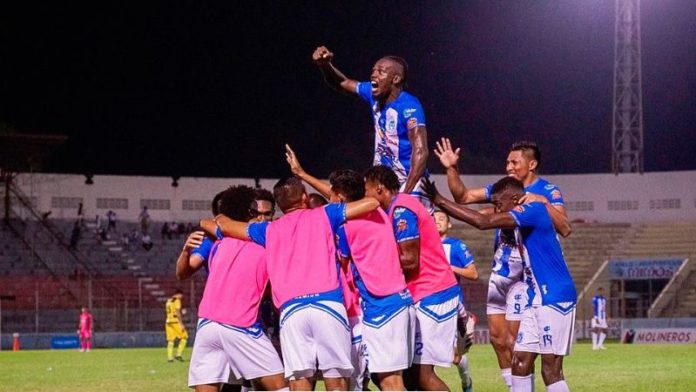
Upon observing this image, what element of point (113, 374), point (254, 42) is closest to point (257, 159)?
point (254, 42)

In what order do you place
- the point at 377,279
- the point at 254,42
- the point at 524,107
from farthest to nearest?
the point at 524,107, the point at 254,42, the point at 377,279

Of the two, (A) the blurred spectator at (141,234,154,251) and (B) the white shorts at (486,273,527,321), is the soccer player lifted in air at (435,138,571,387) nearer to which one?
(B) the white shorts at (486,273,527,321)

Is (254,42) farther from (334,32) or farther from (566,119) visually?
(566,119)

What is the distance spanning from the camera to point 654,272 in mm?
53875

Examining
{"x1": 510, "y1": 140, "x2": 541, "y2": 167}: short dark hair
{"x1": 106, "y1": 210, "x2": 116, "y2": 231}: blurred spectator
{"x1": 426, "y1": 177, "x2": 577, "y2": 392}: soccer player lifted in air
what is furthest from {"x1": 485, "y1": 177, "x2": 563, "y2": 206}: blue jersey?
{"x1": 106, "y1": 210, "x2": 116, "y2": 231}: blurred spectator

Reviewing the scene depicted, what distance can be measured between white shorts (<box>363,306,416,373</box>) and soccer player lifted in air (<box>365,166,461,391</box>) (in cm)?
52

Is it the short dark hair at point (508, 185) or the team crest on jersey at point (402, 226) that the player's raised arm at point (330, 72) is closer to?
the short dark hair at point (508, 185)

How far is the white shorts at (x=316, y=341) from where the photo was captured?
32.3 ft

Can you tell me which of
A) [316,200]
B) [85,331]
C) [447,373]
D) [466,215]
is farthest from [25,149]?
[466,215]

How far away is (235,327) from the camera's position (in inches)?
408

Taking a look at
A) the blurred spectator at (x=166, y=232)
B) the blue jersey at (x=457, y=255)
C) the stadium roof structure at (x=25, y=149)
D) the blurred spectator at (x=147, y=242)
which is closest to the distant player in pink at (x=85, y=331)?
the blurred spectator at (x=147, y=242)

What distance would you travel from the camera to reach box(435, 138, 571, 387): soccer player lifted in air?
1229 centimetres

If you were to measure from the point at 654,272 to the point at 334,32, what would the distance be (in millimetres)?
32255

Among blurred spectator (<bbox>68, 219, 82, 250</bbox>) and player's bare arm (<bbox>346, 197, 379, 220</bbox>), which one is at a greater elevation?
blurred spectator (<bbox>68, 219, 82, 250</bbox>)
